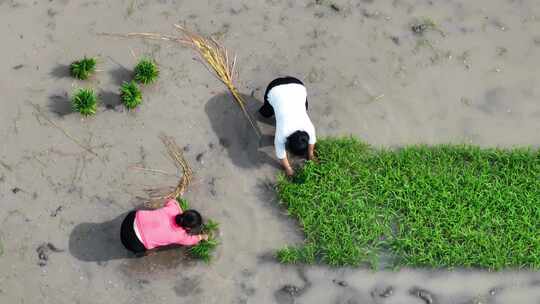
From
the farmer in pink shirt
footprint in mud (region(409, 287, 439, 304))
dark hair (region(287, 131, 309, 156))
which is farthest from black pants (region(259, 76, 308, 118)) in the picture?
footprint in mud (region(409, 287, 439, 304))

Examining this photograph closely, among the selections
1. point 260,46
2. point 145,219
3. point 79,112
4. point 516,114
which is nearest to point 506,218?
point 516,114

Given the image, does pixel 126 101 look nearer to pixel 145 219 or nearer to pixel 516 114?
pixel 145 219

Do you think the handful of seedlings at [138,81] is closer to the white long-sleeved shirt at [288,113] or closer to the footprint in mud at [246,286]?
the white long-sleeved shirt at [288,113]

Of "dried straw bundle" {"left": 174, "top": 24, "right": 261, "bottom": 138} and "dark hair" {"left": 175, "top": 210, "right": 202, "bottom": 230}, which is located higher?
"dried straw bundle" {"left": 174, "top": 24, "right": 261, "bottom": 138}

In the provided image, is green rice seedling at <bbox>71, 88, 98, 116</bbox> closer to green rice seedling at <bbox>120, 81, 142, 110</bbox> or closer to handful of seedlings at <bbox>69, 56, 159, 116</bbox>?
handful of seedlings at <bbox>69, 56, 159, 116</bbox>

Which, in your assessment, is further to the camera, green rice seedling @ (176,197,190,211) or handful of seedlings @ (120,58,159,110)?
handful of seedlings @ (120,58,159,110)

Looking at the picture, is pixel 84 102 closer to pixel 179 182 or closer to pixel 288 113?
pixel 179 182
